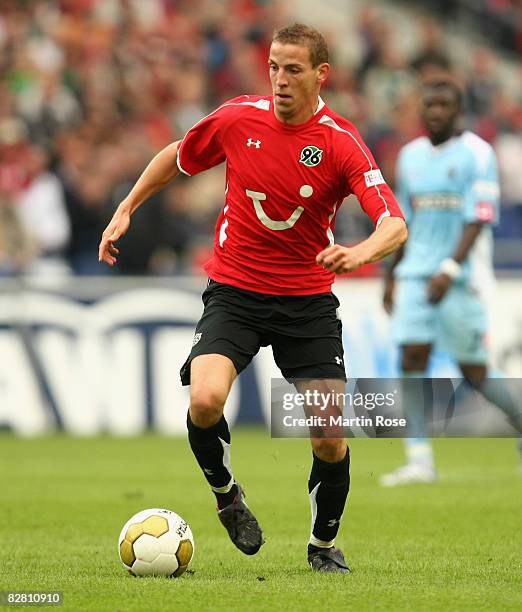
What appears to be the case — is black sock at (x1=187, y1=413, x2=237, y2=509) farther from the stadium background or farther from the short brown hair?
the stadium background

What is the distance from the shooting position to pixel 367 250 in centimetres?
576

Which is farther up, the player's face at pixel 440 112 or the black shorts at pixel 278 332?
the player's face at pixel 440 112

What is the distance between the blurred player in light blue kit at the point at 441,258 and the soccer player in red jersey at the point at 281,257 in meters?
3.73

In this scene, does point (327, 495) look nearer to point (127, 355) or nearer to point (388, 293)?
point (388, 293)

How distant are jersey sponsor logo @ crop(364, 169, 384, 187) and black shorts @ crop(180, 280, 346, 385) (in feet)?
2.18

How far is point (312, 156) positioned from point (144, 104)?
1147 centimetres

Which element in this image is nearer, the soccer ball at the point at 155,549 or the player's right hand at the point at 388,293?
the soccer ball at the point at 155,549

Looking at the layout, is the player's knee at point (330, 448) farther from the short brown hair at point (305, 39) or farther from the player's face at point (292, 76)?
the short brown hair at point (305, 39)

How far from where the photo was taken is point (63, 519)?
27.7 ft

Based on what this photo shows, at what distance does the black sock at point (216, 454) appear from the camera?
20.8 feet

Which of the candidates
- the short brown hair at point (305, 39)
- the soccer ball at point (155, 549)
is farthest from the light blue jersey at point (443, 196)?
the soccer ball at point (155, 549)

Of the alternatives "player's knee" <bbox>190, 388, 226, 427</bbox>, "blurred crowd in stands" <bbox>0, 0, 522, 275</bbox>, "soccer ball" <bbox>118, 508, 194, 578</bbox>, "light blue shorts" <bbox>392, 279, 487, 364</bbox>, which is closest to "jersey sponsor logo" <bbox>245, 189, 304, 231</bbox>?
"player's knee" <bbox>190, 388, 226, 427</bbox>

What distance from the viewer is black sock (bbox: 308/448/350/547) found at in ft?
21.1

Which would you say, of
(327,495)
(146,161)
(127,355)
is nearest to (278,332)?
(327,495)
